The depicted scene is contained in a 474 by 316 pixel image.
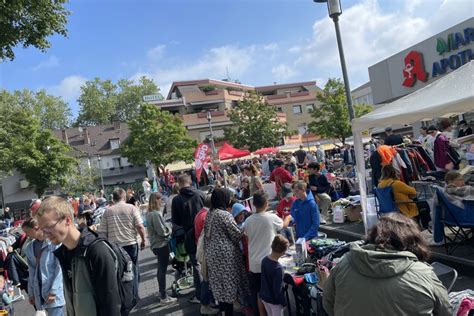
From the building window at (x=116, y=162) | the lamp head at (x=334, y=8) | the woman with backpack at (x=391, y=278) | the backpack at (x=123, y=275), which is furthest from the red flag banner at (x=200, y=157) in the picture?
the building window at (x=116, y=162)

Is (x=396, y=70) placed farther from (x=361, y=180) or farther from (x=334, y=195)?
(x=361, y=180)

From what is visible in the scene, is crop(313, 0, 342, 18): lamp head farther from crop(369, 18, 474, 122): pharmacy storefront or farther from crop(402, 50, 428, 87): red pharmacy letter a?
crop(402, 50, 428, 87): red pharmacy letter a

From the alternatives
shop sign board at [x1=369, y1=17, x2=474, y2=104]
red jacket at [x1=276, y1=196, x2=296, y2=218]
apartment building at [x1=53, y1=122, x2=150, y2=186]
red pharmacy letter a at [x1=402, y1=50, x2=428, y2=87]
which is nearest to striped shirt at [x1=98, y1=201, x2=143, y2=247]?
red jacket at [x1=276, y1=196, x2=296, y2=218]

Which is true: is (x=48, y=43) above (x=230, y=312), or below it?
above

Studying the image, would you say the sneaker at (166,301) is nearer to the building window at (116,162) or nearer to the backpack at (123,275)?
the backpack at (123,275)

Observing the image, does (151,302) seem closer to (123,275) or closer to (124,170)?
(123,275)

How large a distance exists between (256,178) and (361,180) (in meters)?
2.92

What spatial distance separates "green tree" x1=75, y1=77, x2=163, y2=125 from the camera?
64.7m

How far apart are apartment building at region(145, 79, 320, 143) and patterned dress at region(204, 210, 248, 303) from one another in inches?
1615

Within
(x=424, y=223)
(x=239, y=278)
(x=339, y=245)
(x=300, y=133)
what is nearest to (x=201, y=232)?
(x=239, y=278)

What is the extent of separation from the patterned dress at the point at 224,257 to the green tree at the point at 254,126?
36090 mm

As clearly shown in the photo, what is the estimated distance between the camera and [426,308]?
200 cm

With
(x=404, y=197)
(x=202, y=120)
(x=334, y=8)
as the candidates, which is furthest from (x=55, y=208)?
(x=202, y=120)

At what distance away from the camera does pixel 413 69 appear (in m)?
18.7
